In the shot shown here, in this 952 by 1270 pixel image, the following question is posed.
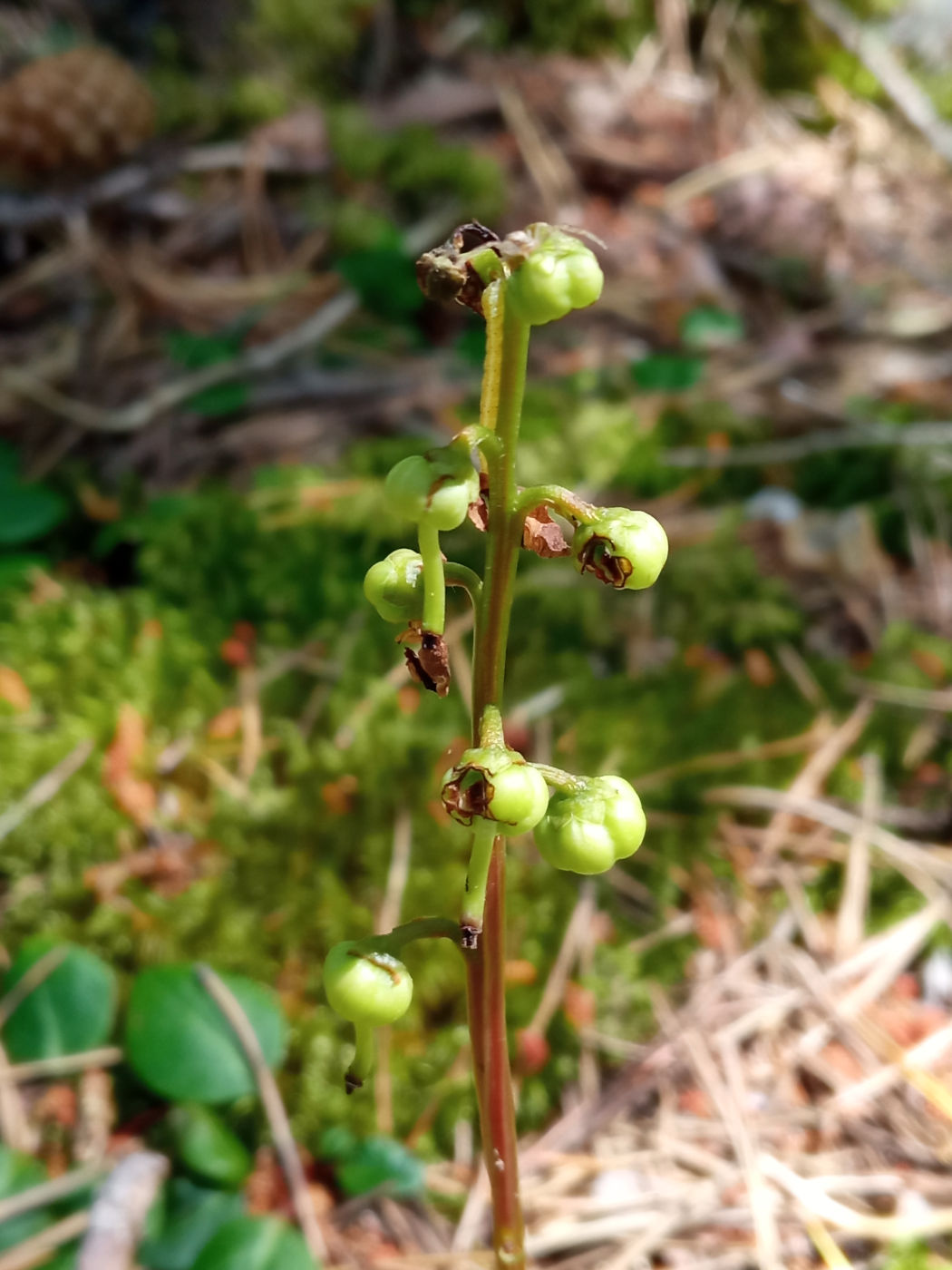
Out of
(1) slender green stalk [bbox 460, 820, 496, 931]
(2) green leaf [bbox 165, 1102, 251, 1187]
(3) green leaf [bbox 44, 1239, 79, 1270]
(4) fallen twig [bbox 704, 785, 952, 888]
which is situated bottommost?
(3) green leaf [bbox 44, 1239, 79, 1270]

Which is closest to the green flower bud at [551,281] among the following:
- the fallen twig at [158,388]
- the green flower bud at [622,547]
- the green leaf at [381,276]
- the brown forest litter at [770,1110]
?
the green flower bud at [622,547]

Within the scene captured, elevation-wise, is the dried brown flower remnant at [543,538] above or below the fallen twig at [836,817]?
below

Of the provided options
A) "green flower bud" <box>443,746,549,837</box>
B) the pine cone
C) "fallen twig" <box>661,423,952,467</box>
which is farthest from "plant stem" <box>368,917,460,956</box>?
the pine cone

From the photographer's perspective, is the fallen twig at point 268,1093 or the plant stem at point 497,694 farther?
the fallen twig at point 268,1093

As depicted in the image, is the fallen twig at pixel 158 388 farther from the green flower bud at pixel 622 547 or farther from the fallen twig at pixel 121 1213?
the green flower bud at pixel 622 547

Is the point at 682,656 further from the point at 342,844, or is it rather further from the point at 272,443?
the point at 272,443

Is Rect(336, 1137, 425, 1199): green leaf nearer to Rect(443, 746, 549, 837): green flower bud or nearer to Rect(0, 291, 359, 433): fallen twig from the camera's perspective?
Rect(443, 746, 549, 837): green flower bud

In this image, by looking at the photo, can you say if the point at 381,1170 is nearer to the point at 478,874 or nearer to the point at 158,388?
the point at 478,874
